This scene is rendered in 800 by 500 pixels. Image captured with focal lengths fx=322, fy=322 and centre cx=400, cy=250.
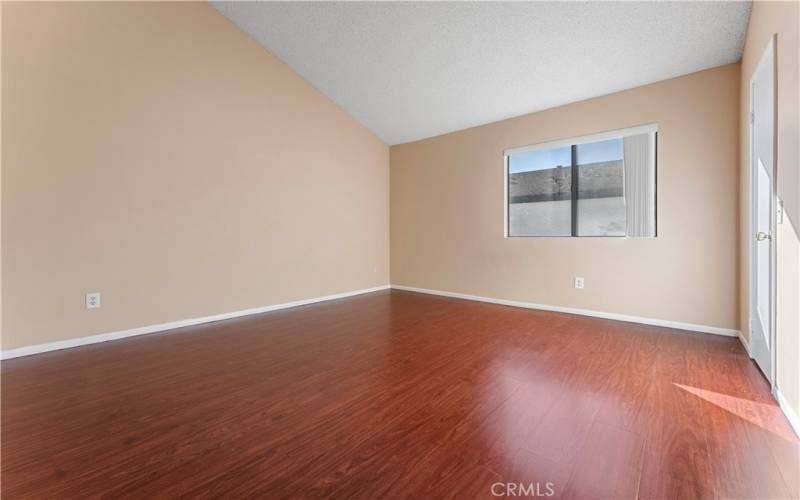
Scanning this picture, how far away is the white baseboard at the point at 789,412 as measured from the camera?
4.99ft

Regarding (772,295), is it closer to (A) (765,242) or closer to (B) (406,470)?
(A) (765,242)

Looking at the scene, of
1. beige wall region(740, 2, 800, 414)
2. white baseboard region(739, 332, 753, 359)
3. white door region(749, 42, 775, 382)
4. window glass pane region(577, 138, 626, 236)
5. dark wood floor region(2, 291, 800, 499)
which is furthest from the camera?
window glass pane region(577, 138, 626, 236)

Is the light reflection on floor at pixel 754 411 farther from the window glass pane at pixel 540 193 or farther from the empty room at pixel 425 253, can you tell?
the window glass pane at pixel 540 193

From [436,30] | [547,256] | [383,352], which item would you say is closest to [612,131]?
[547,256]

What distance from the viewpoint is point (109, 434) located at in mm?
1552

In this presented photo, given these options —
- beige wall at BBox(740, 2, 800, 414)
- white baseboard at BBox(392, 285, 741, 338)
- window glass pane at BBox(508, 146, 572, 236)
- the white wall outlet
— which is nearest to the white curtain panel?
window glass pane at BBox(508, 146, 572, 236)

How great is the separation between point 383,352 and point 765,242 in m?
2.82

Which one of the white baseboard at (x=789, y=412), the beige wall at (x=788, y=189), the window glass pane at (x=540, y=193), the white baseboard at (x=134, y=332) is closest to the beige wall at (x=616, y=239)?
the window glass pane at (x=540, y=193)

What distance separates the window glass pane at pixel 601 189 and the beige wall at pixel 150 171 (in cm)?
347

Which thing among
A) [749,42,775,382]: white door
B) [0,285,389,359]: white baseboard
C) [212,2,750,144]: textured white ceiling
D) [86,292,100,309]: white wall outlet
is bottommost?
[0,285,389,359]: white baseboard

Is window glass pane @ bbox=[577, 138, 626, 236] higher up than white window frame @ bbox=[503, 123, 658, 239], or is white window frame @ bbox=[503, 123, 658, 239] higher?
white window frame @ bbox=[503, 123, 658, 239]

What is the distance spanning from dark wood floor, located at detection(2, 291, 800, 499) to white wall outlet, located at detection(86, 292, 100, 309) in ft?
1.34

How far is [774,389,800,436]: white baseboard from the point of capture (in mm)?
1520

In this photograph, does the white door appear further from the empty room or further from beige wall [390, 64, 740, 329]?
beige wall [390, 64, 740, 329]
